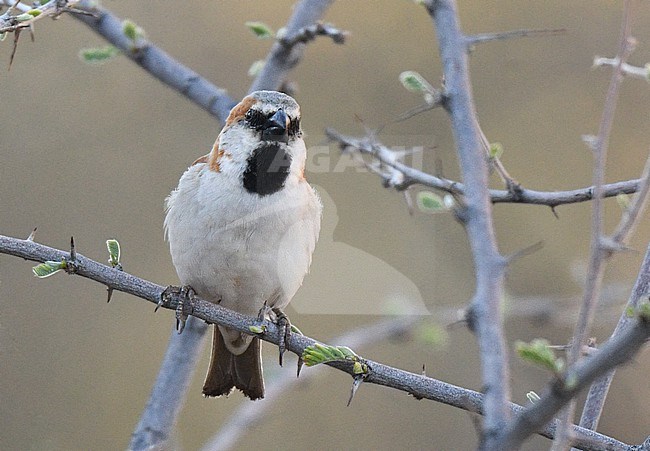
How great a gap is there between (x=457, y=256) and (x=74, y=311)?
10.5 feet

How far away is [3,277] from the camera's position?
721 cm

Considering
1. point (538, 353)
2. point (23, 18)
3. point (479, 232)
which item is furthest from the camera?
point (23, 18)

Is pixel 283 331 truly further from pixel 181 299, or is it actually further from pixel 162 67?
pixel 162 67

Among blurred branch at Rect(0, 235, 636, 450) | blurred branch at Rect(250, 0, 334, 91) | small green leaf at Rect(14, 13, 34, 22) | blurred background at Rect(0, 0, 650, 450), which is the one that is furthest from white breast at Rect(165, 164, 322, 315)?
blurred background at Rect(0, 0, 650, 450)

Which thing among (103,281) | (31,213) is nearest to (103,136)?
(31,213)

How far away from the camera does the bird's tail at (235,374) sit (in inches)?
163

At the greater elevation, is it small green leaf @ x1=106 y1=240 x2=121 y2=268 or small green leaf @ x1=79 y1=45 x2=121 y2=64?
small green leaf @ x1=79 y1=45 x2=121 y2=64

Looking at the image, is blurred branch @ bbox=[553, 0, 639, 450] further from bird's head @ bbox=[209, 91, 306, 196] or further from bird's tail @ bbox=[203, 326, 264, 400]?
bird's tail @ bbox=[203, 326, 264, 400]

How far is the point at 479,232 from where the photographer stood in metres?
1.89

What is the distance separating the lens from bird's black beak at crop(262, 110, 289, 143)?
379 centimetres

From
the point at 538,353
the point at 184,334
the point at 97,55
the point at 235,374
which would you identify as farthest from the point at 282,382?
the point at 538,353

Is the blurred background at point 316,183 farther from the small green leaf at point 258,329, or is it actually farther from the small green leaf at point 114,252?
the small green leaf at point 114,252

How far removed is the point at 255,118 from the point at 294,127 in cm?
16

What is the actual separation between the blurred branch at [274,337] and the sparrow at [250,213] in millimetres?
580
